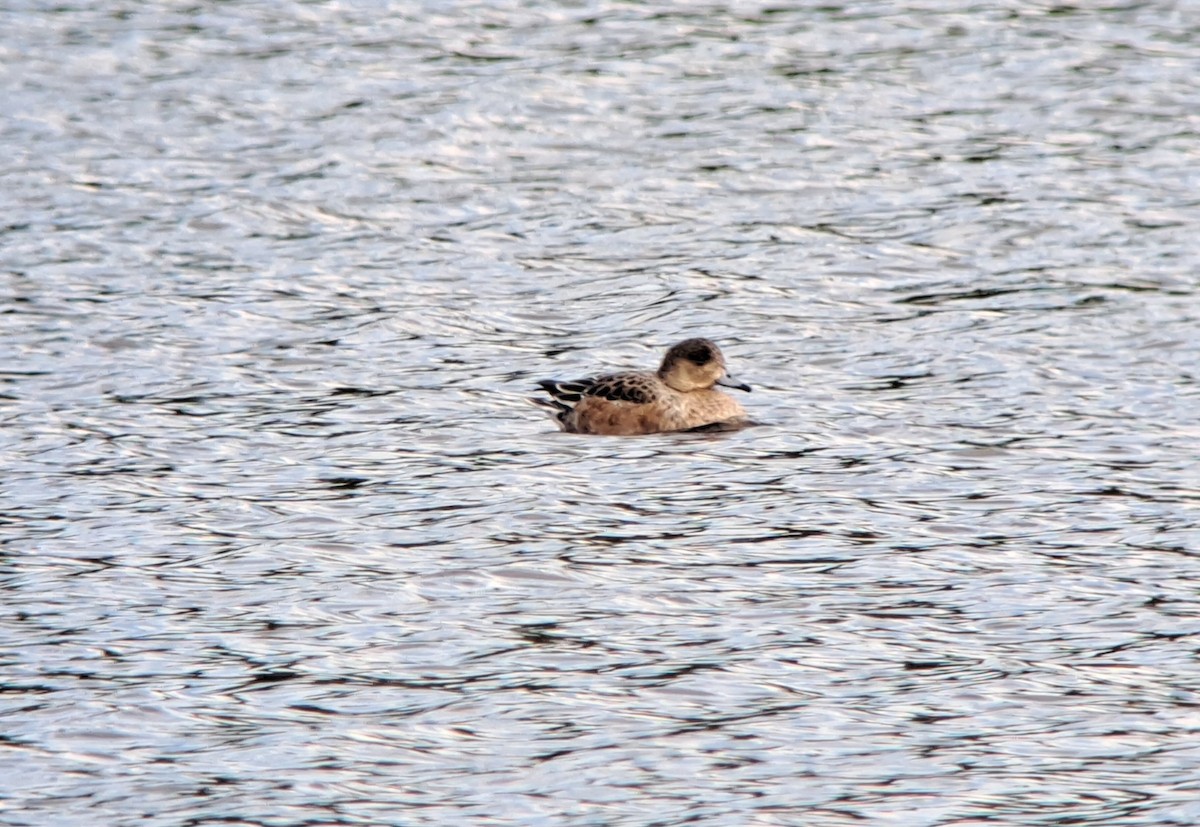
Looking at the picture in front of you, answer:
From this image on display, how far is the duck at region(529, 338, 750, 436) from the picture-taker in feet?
45.2

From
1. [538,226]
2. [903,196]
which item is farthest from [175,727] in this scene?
[903,196]

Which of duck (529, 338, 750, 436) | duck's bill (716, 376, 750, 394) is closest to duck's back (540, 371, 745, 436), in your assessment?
duck (529, 338, 750, 436)

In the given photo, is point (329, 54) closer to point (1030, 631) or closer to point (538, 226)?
point (538, 226)

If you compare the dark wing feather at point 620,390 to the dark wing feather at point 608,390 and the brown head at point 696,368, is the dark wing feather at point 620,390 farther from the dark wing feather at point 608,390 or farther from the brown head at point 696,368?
the brown head at point 696,368

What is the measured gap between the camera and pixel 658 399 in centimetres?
1398

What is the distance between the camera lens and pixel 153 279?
55.8ft

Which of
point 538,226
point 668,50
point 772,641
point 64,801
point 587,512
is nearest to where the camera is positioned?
point 64,801

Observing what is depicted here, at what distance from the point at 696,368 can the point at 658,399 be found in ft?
1.21

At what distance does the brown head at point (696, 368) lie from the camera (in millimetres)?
14102

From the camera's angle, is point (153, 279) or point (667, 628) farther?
point (153, 279)

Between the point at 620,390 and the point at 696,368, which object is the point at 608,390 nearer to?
the point at 620,390

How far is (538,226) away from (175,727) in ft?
31.6

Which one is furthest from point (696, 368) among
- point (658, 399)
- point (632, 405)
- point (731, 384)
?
point (632, 405)

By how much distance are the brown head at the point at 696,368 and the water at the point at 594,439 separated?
1.18 feet
